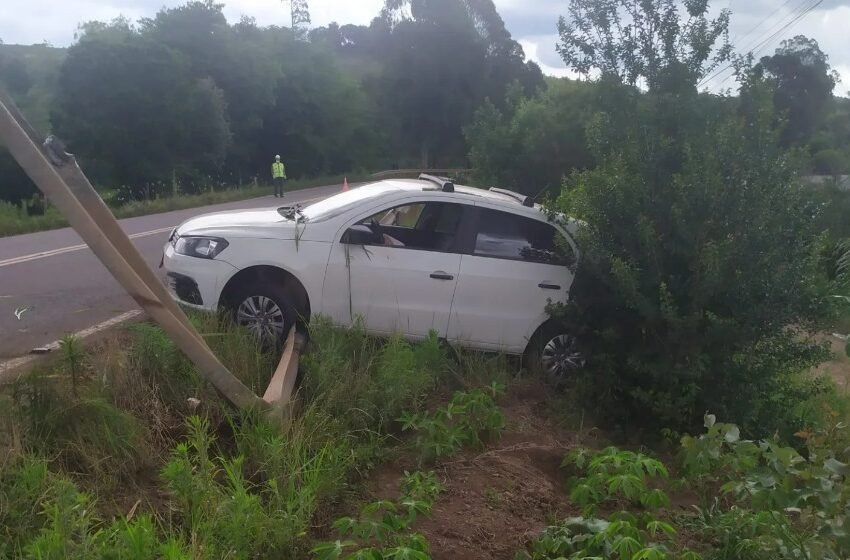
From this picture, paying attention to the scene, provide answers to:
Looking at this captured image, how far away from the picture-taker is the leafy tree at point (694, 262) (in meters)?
6.76

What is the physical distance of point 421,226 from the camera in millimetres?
8039

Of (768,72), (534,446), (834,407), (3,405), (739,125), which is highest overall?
(768,72)

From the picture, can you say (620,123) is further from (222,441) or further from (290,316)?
(222,441)

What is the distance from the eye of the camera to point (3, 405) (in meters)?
4.48

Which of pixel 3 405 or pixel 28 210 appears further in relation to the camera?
pixel 28 210

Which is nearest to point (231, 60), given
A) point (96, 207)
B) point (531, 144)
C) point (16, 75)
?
point (16, 75)

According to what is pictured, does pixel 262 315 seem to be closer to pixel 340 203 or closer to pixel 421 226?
pixel 340 203

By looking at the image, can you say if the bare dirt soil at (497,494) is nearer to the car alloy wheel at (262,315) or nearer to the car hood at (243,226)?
Result: the car alloy wheel at (262,315)

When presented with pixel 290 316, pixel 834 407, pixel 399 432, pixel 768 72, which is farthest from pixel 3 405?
pixel 834 407

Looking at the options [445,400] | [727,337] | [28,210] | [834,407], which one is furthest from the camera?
[28,210]

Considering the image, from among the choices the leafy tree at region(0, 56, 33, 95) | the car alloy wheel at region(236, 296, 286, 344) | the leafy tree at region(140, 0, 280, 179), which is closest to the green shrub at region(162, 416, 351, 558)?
the car alloy wheel at region(236, 296, 286, 344)

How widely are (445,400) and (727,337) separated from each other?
2.26 m

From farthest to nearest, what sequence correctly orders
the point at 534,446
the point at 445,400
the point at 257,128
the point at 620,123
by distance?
the point at 257,128, the point at 620,123, the point at 445,400, the point at 534,446

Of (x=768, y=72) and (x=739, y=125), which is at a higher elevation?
(x=768, y=72)
